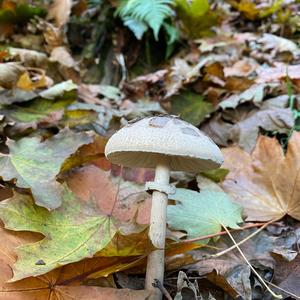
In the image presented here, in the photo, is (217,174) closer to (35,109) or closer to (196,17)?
(35,109)

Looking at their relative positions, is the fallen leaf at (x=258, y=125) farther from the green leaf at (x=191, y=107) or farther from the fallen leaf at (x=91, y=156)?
the fallen leaf at (x=91, y=156)

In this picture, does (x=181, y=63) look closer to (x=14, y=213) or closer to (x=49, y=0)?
(x=49, y=0)

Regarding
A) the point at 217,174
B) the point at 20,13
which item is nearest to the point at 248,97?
the point at 217,174

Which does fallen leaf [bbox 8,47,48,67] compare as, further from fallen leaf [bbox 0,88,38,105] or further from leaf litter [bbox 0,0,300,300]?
fallen leaf [bbox 0,88,38,105]

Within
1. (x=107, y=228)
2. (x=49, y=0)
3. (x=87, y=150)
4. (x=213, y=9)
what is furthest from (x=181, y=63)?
(x=107, y=228)

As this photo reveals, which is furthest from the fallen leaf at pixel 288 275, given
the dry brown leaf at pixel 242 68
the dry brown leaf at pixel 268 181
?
the dry brown leaf at pixel 242 68

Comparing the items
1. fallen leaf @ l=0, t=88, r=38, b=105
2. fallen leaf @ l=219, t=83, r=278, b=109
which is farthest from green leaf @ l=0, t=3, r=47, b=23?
fallen leaf @ l=219, t=83, r=278, b=109
